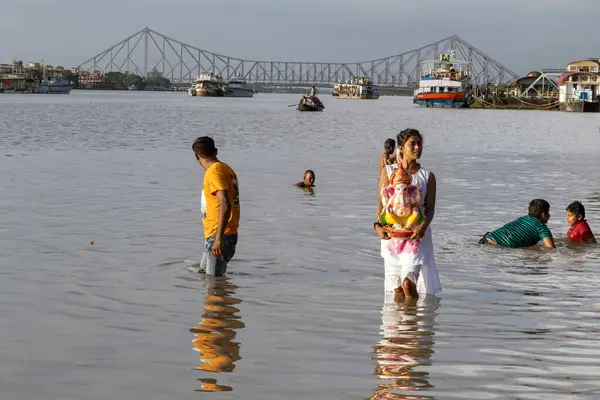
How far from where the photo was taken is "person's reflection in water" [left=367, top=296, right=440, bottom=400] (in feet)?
18.8

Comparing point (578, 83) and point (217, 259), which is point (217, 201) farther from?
point (578, 83)

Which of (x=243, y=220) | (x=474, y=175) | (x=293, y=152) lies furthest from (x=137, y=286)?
(x=293, y=152)

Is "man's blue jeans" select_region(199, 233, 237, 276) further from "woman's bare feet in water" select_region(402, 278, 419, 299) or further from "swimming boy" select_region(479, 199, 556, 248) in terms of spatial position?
"swimming boy" select_region(479, 199, 556, 248)

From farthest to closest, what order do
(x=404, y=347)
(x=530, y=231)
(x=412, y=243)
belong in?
(x=530, y=231)
(x=412, y=243)
(x=404, y=347)

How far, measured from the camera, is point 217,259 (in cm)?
874

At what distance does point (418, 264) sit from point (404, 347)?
0.90m

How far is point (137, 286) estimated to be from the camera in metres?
8.82

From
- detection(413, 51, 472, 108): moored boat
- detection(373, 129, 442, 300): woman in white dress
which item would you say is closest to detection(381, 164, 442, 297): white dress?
detection(373, 129, 442, 300): woman in white dress

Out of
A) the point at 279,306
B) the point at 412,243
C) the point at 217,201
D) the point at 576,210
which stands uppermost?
the point at 217,201

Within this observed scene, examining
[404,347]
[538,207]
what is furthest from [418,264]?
[538,207]

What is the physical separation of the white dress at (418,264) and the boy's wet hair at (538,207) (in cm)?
367

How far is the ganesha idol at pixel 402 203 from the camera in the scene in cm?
719

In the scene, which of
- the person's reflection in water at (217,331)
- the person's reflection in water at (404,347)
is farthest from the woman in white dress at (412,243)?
the person's reflection in water at (217,331)

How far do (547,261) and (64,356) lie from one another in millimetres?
5913
